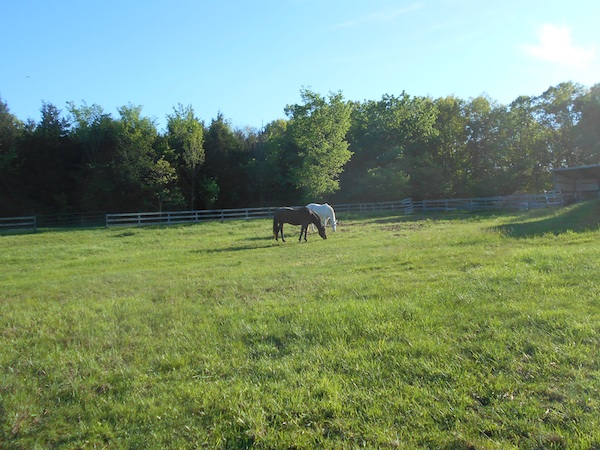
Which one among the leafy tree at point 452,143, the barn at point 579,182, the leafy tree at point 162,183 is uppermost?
the leafy tree at point 452,143

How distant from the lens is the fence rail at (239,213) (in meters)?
31.7

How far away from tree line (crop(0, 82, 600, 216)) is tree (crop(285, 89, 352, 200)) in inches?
4.1

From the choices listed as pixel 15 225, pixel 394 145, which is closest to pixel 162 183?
pixel 15 225

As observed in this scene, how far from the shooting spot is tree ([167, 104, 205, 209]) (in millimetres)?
41906

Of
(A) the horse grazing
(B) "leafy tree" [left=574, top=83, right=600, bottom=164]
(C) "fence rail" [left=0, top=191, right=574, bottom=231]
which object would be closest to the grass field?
(A) the horse grazing

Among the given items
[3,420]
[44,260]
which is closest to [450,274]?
[3,420]

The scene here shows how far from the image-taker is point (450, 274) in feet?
27.3

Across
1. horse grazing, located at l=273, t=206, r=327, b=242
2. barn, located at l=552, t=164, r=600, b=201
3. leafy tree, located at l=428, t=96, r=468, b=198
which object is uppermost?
leafy tree, located at l=428, t=96, r=468, b=198

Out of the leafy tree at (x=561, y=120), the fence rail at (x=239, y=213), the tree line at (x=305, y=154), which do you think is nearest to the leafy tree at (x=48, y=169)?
the tree line at (x=305, y=154)

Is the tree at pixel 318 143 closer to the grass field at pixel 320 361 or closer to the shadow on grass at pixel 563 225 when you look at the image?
the shadow on grass at pixel 563 225

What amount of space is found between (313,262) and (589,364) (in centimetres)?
855

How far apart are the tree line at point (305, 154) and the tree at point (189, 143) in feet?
0.40

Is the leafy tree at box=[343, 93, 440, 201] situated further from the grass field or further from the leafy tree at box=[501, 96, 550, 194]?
the grass field

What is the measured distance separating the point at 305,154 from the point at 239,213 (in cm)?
1130
